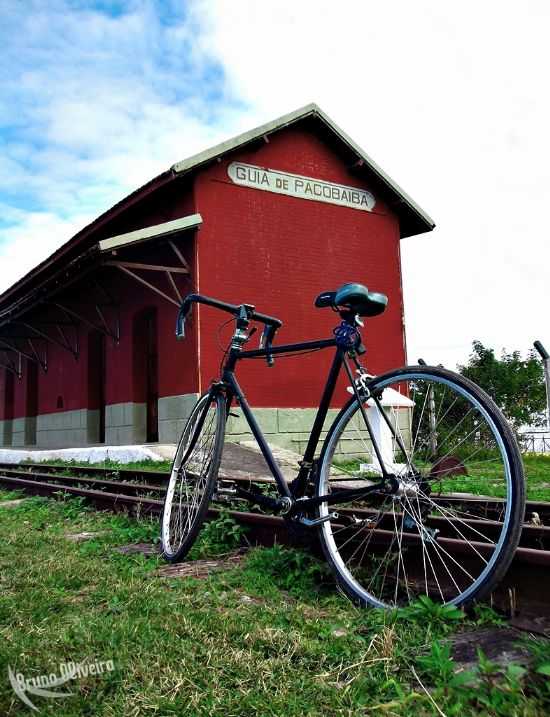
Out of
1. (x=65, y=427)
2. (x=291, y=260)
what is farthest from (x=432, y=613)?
(x=65, y=427)

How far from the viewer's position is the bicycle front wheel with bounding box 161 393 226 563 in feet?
10.2

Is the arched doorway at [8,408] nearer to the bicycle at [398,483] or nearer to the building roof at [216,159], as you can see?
the building roof at [216,159]

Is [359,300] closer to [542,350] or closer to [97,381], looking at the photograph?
[542,350]

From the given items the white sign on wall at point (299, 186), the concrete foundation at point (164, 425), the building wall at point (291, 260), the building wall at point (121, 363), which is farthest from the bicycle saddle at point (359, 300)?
the white sign on wall at point (299, 186)

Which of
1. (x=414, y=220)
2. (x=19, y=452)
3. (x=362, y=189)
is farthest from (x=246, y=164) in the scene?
(x=19, y=452)

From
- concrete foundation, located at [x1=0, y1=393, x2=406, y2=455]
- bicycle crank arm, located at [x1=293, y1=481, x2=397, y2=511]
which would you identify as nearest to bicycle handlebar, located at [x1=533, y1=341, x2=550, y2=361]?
concrete foundation, located at [x1=0, y1=393, x2=406, y2=455]

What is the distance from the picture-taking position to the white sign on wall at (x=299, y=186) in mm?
12086

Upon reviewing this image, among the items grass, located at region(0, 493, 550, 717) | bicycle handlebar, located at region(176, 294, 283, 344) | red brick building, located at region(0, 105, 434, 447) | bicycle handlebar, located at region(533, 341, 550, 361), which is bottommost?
grass, located at region(0, 493, 550, 717)

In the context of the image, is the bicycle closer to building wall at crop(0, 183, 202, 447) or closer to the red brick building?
the red brick building

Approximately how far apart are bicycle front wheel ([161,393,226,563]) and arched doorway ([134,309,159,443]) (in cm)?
978

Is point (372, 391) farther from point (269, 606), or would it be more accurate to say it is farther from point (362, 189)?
point (362, 189)

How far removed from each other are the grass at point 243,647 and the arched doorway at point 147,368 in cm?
1038

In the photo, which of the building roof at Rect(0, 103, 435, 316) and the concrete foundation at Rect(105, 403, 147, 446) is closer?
the building roof at Rect(0, 103, 435, 316)

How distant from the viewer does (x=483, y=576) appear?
205 centimetres
